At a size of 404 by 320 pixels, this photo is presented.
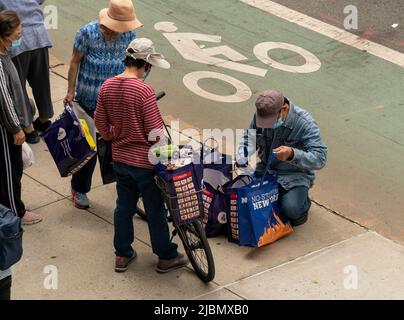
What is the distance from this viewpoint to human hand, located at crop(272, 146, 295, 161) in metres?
7.30

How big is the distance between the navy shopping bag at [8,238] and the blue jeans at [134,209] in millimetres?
1381

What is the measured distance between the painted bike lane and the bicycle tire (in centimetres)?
172

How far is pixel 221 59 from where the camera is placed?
11.2 m

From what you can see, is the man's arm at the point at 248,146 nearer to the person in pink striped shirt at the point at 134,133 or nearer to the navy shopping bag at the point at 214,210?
the navy shopping bag at the point at 214,210

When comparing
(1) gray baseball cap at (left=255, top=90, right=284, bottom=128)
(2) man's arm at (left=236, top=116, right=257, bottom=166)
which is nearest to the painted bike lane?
(2) man's arm at (left=236, top=116, right=257, bottom=166)

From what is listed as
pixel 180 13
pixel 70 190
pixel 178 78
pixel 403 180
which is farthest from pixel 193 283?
pixel 180 13

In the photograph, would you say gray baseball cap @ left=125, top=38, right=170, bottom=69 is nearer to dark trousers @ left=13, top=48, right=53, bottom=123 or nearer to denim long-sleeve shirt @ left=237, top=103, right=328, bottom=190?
denim long-sleeve shirt @ left=237, top=103, right=328, bottom=190

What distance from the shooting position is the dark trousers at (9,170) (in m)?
7.04

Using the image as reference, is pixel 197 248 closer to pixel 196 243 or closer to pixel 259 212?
pixel 196 243

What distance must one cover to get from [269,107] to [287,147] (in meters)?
0.35

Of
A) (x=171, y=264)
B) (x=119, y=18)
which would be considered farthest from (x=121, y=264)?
(x=119, y=18)

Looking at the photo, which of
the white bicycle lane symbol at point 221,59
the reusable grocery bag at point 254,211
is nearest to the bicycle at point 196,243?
the reusable grocery bag at point 254,211

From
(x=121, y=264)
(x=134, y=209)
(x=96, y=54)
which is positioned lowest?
(x=121, y=264)
